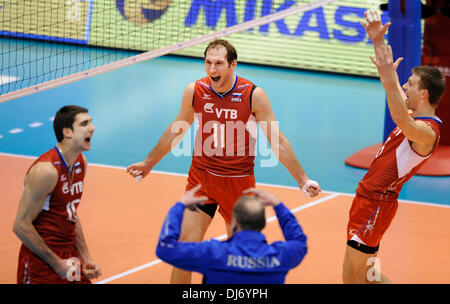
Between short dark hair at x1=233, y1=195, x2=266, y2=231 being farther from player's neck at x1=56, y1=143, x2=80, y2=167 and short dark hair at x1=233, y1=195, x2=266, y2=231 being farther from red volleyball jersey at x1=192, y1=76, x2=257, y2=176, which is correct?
red volleyball jersey at x1=192, y1=76, x2=257, y2=176

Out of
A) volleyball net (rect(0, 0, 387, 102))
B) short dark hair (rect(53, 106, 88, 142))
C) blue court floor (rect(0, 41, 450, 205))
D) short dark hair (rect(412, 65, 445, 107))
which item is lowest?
blue court floor (rect(0, 41, 450, 205))

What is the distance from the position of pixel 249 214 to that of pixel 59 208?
5.77 ft

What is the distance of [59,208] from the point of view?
5801 millimetres

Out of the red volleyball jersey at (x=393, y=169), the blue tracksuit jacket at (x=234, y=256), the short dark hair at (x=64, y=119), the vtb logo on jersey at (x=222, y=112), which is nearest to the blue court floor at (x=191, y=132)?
the vtb logo on jersey at (x=222, y=112)

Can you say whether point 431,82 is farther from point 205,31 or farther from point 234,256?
point 205,31

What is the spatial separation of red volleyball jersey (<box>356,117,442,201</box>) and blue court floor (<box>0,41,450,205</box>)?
4687 mm

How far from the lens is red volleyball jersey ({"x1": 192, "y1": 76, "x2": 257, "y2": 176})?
7.40m

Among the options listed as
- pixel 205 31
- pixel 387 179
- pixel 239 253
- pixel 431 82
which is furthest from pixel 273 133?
pixel 205 31

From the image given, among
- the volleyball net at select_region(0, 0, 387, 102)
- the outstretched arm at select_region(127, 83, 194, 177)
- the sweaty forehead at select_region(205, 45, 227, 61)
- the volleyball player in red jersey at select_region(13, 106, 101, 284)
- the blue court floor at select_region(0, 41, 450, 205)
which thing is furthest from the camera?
the volleyball net at select_region(0, 0, 387, 102)

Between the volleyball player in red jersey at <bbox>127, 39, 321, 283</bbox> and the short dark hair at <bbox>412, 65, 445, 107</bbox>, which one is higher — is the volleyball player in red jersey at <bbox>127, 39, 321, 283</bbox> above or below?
below

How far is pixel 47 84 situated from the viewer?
10336 mm

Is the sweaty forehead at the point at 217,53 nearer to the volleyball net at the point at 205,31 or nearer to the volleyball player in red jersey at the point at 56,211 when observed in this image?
the volleyball player in red jersey at the point at 56,211

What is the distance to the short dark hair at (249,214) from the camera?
4867mm

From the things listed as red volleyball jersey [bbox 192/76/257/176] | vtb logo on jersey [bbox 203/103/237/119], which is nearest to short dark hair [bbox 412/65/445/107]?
red volleyball jersey [bbox 192/76/257/176]
